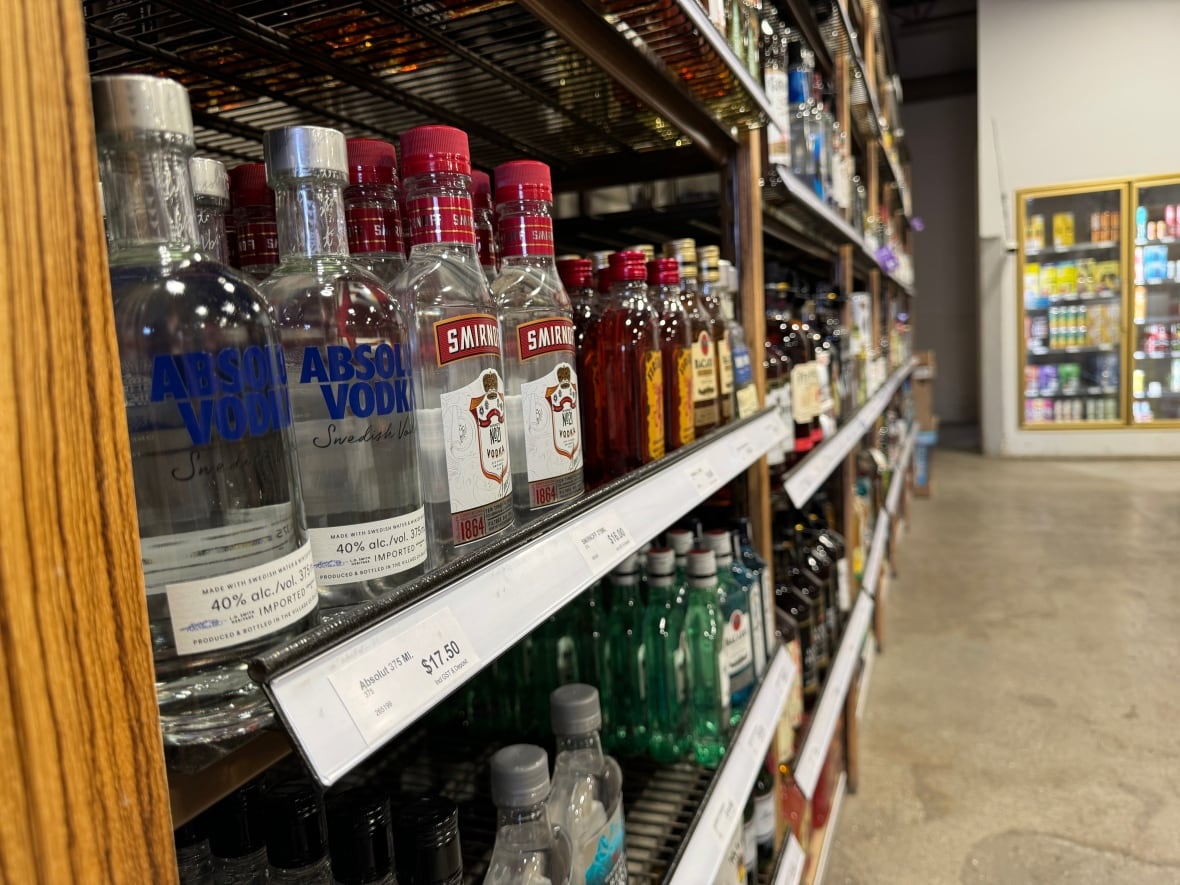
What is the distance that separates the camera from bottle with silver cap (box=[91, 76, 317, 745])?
39cm

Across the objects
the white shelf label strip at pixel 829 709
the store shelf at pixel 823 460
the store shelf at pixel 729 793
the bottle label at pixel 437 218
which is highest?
the bottle label at pixel 437 218

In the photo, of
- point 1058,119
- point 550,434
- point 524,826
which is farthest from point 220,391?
point 1058,119

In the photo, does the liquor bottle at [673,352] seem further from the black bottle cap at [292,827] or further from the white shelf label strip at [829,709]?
the white shelf label strip at [829,709]

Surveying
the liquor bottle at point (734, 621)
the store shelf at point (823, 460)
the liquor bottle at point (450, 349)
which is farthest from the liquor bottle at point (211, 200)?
the store shelf at point (823, 460)

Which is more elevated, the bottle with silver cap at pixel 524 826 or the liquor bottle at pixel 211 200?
the liquor bottle at pixel 211 200

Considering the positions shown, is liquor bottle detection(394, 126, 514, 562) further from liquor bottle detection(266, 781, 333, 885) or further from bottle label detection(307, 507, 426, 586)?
liquor bottle detection(266, 781, 333, 885)

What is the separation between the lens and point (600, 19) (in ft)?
2.81

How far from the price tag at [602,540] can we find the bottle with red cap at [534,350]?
2.6 inches

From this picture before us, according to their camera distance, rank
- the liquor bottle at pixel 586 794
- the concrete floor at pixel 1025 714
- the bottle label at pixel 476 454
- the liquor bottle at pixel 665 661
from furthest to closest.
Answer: the concrete floor at pixel 1025 714
the liquor bottle at pixel 665 661
the liquor bottle at pixel 586 794
the bottle label at pixel 476 454

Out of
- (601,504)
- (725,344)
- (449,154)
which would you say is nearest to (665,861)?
(601,504)

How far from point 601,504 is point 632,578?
486mm

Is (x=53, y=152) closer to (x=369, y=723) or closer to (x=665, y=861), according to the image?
(x=369, y=723)

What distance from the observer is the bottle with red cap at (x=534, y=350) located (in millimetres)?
758

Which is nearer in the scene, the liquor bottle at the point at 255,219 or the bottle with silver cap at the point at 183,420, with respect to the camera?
the bottle with silver cap at the point at 183,420
